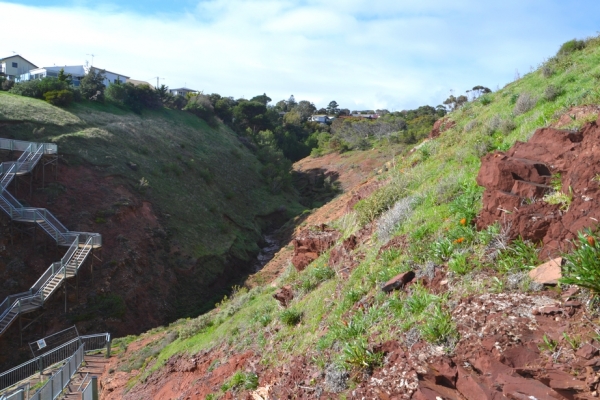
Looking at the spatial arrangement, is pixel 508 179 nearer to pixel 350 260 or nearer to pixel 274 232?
pixel 350 260

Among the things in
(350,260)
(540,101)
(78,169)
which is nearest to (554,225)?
(350,260)

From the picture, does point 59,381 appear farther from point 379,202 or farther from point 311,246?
point 379,202

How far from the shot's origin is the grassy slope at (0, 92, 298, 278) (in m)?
31.1

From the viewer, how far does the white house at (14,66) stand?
68.2 meters

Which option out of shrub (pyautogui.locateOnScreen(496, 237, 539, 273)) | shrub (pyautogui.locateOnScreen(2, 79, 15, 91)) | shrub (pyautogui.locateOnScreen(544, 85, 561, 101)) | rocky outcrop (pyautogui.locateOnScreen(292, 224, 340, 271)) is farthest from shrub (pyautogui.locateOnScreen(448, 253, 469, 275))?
shrub (pyautogui.locateOnScreen(2, 79, 15, 91))

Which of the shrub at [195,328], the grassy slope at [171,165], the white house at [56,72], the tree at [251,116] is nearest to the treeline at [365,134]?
the tree at [251,116]

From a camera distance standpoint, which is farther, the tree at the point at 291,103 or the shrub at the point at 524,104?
the tree at the point at 291,103

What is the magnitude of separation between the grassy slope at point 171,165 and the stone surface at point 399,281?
23.8 m

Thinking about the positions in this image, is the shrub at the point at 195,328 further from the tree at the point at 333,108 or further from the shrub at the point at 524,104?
the tree at the point at 333,108

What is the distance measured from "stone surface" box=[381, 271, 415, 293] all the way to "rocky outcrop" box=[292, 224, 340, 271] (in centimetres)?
581

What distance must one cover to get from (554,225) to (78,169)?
1165 inches

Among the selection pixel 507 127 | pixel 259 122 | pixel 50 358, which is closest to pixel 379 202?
pixel 507 127

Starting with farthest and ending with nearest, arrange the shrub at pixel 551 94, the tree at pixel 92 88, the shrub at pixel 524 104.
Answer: the tree at pixel 92 88, the shrub at pixel 524 104, the shrub at pixel 551 94

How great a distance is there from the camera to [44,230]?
75.0 feet
